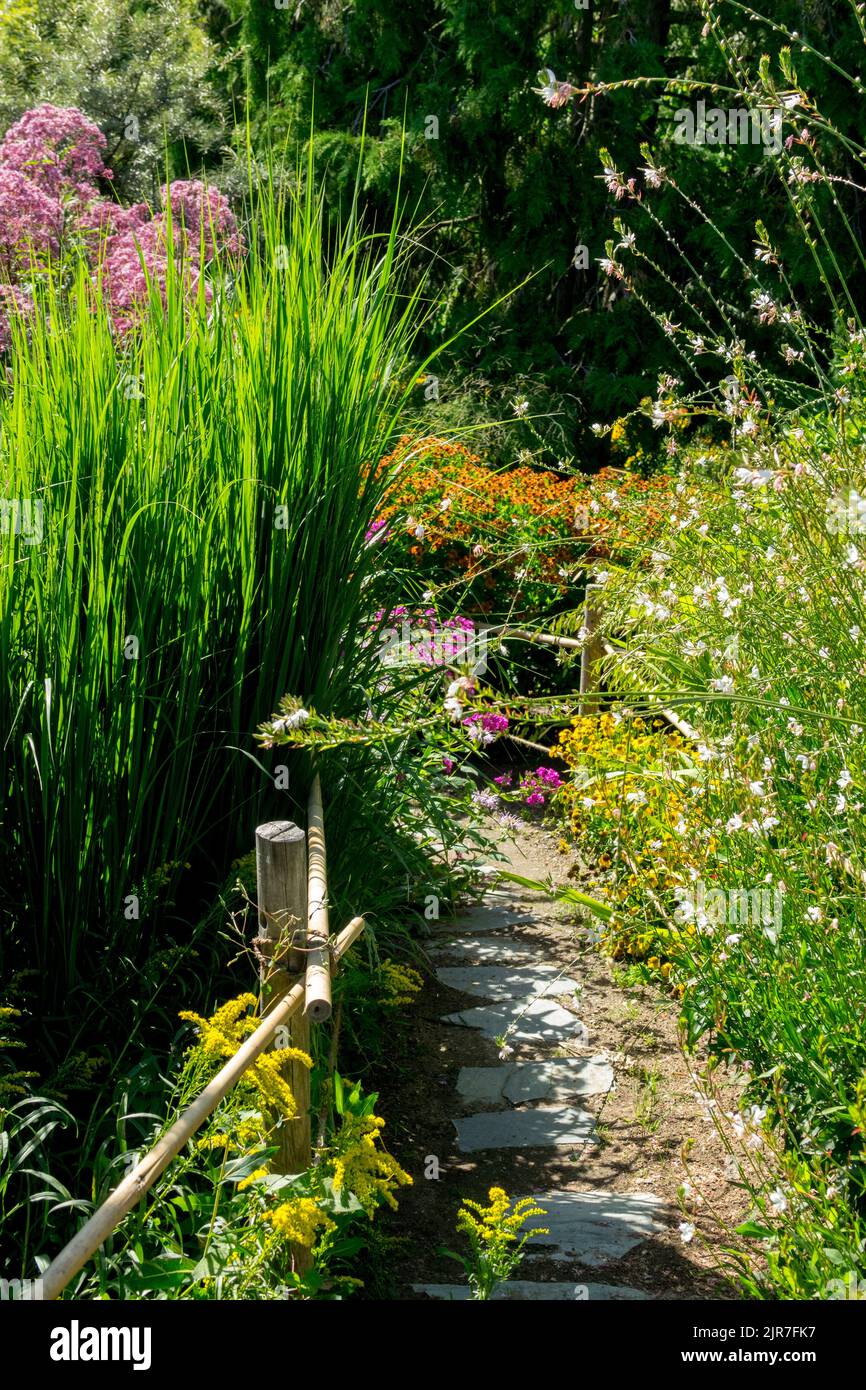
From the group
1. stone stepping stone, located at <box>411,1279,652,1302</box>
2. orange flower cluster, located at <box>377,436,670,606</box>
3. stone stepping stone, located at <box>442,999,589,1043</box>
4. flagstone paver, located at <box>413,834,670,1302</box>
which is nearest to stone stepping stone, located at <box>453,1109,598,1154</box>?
flagstone paver, located at <box>413,834,670,1302</box>

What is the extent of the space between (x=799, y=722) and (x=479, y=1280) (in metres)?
1.44

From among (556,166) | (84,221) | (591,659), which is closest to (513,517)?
(591,659)

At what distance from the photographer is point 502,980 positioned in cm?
435

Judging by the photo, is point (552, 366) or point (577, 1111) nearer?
point (577, 1111)

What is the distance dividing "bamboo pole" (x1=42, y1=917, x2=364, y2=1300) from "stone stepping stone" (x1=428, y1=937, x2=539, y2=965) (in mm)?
2205

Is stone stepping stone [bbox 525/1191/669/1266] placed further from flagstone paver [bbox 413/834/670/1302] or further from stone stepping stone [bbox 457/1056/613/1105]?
stone stepping stone [bbox 457/1056/613/1105]

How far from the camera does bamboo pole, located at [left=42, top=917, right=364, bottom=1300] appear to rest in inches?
62.7

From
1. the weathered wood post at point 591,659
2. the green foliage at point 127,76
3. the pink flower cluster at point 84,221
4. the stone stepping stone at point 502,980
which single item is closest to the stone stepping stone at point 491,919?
the stone stepping stone at point 502,980

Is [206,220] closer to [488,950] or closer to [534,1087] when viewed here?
[488,950]

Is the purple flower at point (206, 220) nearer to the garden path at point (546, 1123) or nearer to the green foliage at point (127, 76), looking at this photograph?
the garden path at point (546, 1123)

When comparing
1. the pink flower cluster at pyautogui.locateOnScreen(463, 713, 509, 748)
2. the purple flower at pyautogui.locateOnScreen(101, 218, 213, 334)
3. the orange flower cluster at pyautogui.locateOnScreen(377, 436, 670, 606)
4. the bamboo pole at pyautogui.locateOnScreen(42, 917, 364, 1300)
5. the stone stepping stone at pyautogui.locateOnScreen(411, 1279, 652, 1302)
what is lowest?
the stone stepping stone at pyautogui.locateOnScreen(411, 1279, 652, 1302)

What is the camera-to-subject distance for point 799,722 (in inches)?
117
